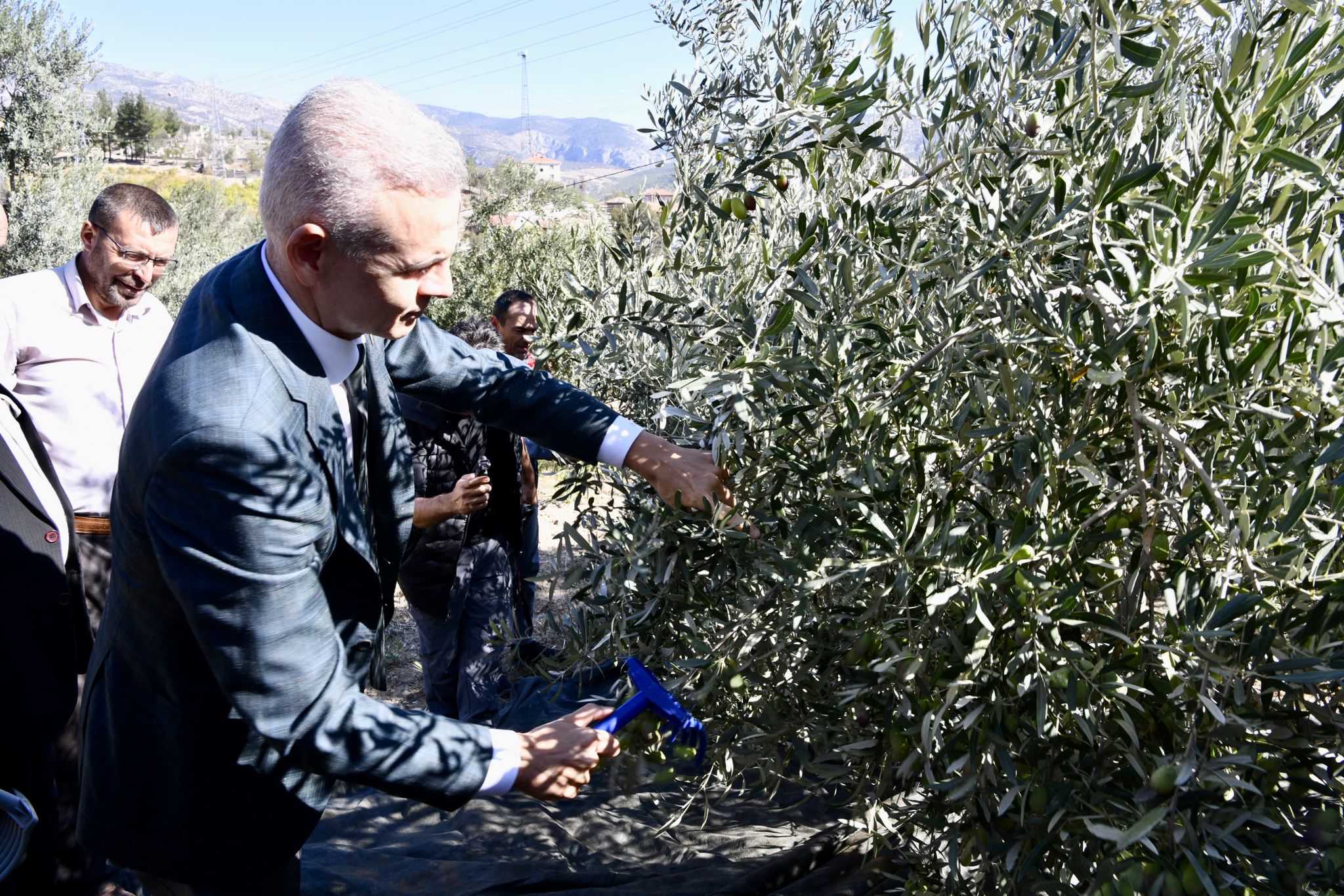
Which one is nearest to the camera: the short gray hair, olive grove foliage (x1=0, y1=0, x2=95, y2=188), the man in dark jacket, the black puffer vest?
the short gray hair

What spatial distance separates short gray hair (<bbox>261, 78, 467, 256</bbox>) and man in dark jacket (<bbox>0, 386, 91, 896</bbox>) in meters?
1.82

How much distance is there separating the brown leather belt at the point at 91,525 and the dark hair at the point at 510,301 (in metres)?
2.48

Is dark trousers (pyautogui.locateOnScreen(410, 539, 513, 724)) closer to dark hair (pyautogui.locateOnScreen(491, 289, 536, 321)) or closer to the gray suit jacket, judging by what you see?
dark hair (pyautogui.locateOnScreen(491, 289, 536, 321))

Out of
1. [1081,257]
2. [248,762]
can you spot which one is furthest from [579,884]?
[1081,257]

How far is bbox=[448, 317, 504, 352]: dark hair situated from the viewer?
4523 mm

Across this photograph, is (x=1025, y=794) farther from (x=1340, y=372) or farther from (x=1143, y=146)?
(x=1143, y=146)

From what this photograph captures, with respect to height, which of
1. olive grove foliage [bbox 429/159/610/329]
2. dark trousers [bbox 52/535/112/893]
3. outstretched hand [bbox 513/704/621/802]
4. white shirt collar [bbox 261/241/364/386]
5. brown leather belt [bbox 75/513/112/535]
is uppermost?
olive grove foliage [bbox 429/159/610/329]

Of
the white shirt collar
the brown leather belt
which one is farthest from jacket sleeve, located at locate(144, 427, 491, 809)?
the brown leather belt

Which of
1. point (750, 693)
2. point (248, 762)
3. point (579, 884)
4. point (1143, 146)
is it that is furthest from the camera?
point (579, 884)

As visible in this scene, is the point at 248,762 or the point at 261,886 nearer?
the point at 248,762

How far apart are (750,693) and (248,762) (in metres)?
1.01

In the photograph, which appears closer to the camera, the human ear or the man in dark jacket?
the human ear

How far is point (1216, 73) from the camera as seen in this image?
1.72m

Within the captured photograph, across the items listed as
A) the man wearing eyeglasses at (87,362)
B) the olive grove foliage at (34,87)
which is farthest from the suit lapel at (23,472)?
the olive grove foliage at (34,87)
